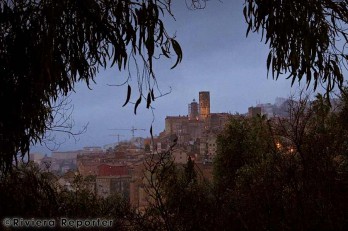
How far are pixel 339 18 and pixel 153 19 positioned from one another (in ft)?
Result: 4.76

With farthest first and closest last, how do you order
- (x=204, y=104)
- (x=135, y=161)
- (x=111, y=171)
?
(x=204, y=104), (x=135, y=161), (x=111, y=171)

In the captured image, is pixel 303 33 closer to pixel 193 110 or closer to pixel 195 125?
pixel 195 125

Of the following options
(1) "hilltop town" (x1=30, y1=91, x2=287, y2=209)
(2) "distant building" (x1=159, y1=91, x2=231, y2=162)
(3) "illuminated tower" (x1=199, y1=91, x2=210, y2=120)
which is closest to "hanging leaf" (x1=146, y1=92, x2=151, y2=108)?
(1) "hilltop town" (x1=30, y1=91, x2=287, y2=209)

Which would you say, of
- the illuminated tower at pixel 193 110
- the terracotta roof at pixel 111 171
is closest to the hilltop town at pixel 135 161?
the terracotta roof at pixel 111 171

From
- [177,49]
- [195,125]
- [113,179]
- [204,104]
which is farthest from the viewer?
[204,104]

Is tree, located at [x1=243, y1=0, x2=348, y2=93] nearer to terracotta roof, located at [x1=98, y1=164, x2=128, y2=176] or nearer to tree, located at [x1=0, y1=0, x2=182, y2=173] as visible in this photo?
tree, located at [x1=0, y1=0, x2=182, y2=173]

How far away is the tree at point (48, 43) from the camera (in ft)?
6.82

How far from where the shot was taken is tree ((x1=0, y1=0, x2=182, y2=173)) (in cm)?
208

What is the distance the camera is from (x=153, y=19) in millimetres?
2086

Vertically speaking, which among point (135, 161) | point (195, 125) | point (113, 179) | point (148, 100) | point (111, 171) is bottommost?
point (113, 179)

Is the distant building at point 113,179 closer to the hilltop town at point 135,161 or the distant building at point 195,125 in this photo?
the hilltop town at point 135,161

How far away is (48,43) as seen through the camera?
2.07 meters

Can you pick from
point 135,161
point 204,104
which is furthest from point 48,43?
point 204,104

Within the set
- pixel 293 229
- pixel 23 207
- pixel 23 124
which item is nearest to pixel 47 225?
pixel 23 207
